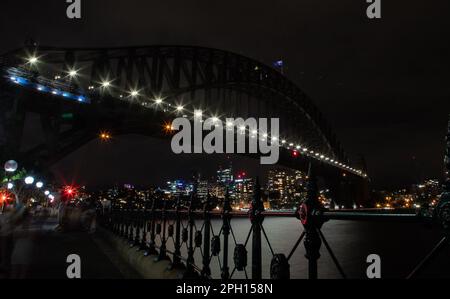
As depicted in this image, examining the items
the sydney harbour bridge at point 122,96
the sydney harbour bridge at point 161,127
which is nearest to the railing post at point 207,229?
the sydney harbour bridge at point 161,127

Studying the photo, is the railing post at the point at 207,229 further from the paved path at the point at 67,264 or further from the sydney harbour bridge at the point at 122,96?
the sydney harbour bridge at the point at 122,96

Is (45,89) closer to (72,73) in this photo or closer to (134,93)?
(72,73)

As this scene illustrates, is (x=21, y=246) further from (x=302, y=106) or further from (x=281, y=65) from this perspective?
(x=281, y=65)

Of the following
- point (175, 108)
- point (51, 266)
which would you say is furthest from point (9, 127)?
point (51, 266)

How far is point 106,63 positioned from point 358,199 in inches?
2604

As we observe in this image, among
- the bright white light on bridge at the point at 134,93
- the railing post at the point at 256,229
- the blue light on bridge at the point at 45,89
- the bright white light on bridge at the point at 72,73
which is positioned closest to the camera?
the railing post at the point at 256,229

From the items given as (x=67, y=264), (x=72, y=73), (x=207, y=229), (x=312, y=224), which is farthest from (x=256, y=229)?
(x=72, y=73)

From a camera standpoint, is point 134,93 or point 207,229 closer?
point 207,229

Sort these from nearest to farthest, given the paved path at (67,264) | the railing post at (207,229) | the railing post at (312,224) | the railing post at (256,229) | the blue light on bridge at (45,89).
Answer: the railing post at (312,224), the railing post at (256,229), the railing post at (207,229), the paved path at (67,264), the blue light on bridge at (45,89)

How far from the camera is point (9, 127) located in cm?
3166

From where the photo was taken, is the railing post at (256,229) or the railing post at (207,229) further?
the railing post at (207,229)

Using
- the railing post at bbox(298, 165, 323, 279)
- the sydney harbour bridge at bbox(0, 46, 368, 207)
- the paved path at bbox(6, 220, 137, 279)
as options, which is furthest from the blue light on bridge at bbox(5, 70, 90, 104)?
the railing post at bbox(298, 165, 323, 279)

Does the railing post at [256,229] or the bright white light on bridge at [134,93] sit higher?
the bright white light on bridge at [134,93]

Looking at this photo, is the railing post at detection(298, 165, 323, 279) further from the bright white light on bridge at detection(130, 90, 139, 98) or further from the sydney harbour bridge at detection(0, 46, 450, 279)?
the bright white light on bridge at detection(130, 90, 139, 98)
